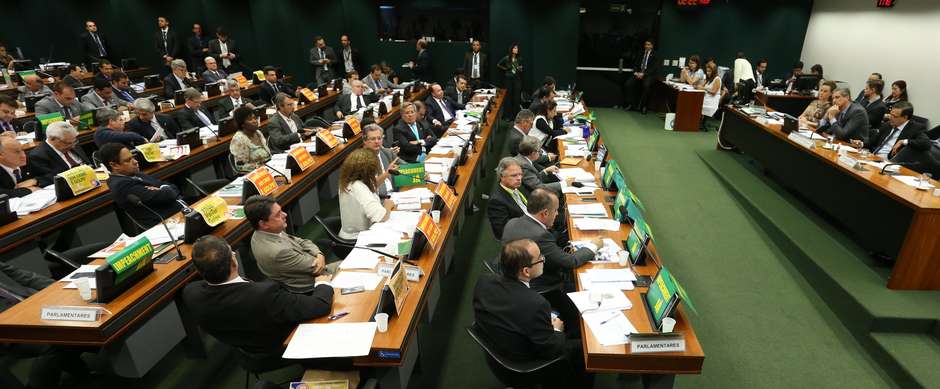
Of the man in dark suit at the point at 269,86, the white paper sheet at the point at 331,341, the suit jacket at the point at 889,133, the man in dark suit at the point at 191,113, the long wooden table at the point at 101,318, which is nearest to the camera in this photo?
the white paper sheet at the point at 331,341

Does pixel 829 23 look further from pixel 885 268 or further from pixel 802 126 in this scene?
pixel 885 268

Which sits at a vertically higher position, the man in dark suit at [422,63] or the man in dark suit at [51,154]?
the man in dark suit at [422,63]

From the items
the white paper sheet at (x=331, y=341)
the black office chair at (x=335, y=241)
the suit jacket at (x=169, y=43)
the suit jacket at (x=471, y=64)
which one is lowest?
the black office chair at (x=335, y=241)

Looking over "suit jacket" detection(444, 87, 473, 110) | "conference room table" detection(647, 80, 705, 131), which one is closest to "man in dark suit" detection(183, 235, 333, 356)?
"suit jacket" detection(444, 87, 473, 110)

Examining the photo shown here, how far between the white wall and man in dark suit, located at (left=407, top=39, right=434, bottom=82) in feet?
28.7

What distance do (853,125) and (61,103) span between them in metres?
10.00

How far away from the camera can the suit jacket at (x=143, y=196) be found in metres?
3.83

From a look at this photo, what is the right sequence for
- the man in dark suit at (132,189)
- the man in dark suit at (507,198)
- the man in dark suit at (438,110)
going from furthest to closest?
the man in dark suit at (438,110)
the man in dark suit at (507,198)
the man in dark suit at (132,189)

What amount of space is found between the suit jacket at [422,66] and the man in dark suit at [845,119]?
7.94 meters

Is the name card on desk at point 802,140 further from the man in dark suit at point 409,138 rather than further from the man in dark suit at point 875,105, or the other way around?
the man in dark suit at point 409,138

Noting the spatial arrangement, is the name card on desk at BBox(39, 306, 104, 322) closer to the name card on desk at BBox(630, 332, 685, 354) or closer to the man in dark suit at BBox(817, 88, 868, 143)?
the name card on desk at BBox(630, 332, 685, 354)

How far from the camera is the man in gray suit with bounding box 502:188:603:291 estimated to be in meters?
3.22

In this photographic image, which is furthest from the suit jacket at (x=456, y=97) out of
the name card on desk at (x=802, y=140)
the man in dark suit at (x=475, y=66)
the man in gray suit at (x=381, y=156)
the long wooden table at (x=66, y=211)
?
the name card on desk at (x=802, y=140)

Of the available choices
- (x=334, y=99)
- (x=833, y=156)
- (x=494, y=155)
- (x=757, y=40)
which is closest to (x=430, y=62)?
(x=334, y=99)
